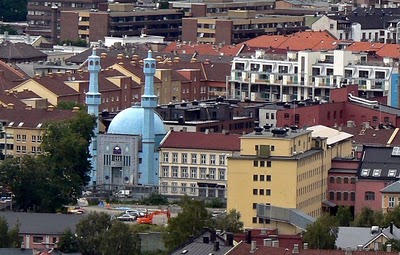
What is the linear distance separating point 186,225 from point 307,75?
4339 centimetres

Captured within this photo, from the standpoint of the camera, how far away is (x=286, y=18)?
531 ft

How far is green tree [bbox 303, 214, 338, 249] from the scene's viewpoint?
259ft

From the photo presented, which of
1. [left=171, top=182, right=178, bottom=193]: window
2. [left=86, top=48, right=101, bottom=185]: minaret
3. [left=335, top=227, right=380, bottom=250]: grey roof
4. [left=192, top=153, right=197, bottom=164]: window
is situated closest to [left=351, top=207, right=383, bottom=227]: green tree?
[left=335, top=227, right=380, bottom=250]: grey roof

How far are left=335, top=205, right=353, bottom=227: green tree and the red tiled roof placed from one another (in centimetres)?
1061

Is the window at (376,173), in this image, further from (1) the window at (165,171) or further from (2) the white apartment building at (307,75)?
(2) the white apartment building at (307,75)

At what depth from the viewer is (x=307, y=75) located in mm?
126250

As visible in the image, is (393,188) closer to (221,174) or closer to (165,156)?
(221,174)

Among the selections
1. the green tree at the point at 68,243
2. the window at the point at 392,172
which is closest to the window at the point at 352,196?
the window at the point at 392,172

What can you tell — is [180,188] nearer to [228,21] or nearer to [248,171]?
[248,171]

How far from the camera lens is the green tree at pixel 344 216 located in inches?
3428

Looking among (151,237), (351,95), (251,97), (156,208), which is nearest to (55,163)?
(156,208)

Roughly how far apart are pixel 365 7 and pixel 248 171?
8140 centimetres

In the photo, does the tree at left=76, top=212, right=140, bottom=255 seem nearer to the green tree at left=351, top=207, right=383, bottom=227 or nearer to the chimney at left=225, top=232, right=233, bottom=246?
the chimney at left=225, top=232, right=233, bottom=246

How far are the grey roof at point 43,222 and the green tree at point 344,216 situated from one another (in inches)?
336
